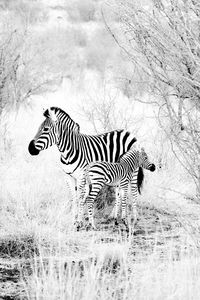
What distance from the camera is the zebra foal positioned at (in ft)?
22.7

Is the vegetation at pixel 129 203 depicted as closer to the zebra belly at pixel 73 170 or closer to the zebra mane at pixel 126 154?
the zebra belly at pixel 73 170

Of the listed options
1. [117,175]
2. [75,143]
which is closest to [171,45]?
[117,175]

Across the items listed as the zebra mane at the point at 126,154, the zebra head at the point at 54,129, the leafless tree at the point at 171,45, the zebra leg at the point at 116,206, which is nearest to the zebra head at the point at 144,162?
the zebra mane at the point at 126,154

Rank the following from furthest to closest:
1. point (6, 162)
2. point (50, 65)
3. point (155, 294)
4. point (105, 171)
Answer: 1. point (50, 65)
2. point (6, 162)
3. point (105, 171)
4. point (155, 294)

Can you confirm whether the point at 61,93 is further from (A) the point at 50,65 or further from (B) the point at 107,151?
(B) the point at 107,151

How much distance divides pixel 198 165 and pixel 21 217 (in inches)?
110

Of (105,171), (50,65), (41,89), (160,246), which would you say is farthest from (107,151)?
(50,65)

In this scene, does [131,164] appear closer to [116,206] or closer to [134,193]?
[134,193]

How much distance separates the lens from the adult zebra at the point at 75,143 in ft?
25.1

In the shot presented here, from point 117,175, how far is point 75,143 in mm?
926

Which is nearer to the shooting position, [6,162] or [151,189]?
[151,189]

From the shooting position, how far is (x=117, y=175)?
714 centimetres

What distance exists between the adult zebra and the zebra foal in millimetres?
199

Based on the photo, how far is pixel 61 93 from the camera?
19562 mm
